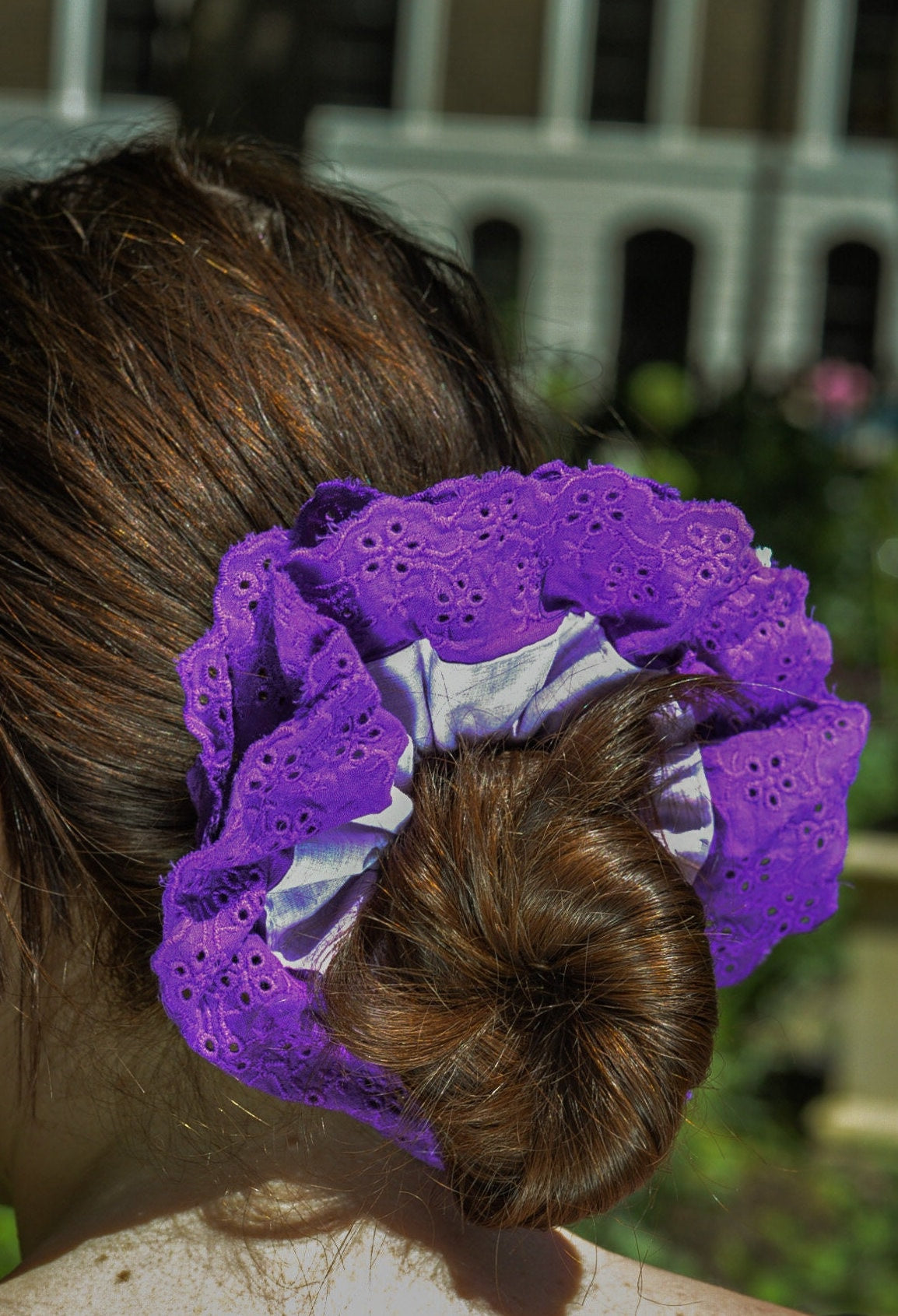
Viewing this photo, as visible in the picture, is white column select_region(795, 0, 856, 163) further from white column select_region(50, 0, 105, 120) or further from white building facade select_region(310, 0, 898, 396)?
white column select_region(50, 0, 105, 120)

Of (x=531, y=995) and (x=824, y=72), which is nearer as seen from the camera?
(x=531, y=995)

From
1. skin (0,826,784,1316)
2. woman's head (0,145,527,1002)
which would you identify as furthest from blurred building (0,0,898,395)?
skin (0,826,784,1316)

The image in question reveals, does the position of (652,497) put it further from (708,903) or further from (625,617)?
(708,903)

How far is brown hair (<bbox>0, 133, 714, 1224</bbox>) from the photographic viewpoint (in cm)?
101

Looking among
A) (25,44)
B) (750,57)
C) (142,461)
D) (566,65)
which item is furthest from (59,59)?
(142,461)

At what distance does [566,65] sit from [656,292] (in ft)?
11.4

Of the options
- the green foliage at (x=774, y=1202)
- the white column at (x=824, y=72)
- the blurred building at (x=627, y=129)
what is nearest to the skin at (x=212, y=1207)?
the green foliage at (x=774, y=1202)

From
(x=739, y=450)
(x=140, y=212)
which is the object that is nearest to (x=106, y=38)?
(x=739, y=450)

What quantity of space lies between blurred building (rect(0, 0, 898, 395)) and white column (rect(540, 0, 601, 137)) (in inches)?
1.0

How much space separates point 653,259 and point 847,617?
1657 cm

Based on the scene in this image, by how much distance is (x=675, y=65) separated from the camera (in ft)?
64.1

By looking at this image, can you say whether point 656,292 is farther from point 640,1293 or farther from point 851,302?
point 640,1293

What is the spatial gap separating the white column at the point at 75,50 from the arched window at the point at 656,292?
8121mm

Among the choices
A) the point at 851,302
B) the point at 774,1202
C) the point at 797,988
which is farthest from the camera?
the point at 851,302
